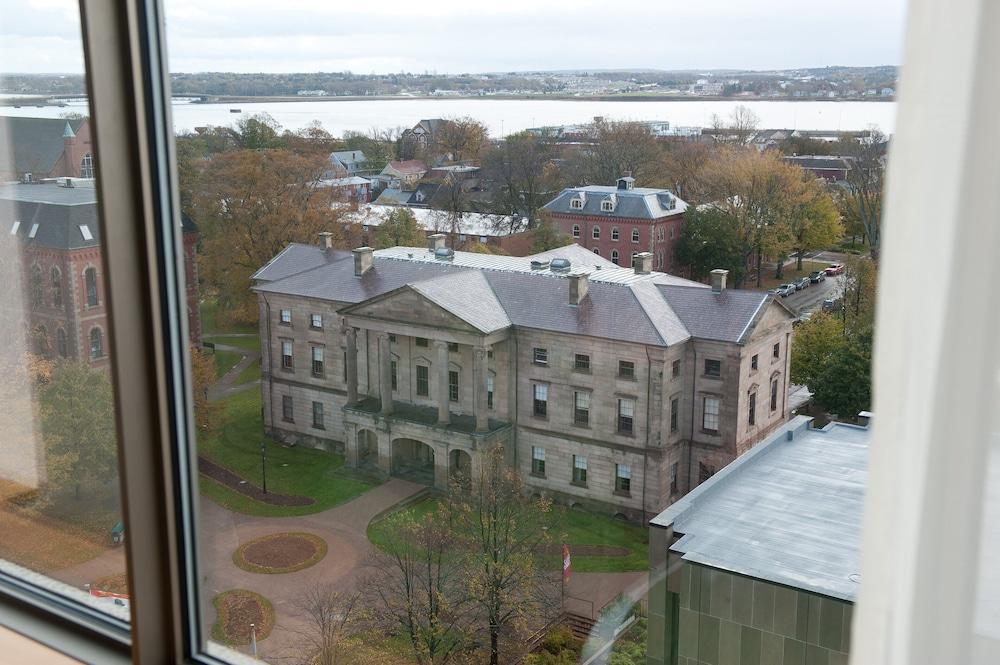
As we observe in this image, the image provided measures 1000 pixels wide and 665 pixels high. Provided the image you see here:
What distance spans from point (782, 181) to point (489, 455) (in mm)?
959

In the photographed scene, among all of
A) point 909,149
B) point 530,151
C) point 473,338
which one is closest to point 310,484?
point 473,338

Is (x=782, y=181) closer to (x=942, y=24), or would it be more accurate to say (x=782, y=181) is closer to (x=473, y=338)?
(x=473, y=338)

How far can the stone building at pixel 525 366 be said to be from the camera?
5.86 feet

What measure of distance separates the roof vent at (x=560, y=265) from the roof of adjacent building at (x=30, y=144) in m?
1.07

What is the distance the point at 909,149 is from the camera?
0.60 meters

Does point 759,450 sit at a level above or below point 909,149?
below

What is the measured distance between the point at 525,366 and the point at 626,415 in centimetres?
27

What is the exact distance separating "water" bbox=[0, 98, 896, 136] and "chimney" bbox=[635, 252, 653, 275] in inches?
10.5

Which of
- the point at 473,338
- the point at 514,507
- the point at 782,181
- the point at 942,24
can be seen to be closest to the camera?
the point at 942,24

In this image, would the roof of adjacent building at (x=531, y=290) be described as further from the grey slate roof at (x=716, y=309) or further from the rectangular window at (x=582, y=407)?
the rectangular window at (x=582, y=407)

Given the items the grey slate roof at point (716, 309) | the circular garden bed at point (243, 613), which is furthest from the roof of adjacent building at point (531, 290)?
the circular garden bed at point (243, 613)

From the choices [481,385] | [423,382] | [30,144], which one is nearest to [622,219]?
[481,385]

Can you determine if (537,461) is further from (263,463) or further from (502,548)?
(263,463)

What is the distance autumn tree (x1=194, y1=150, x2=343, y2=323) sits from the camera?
2.21 m
